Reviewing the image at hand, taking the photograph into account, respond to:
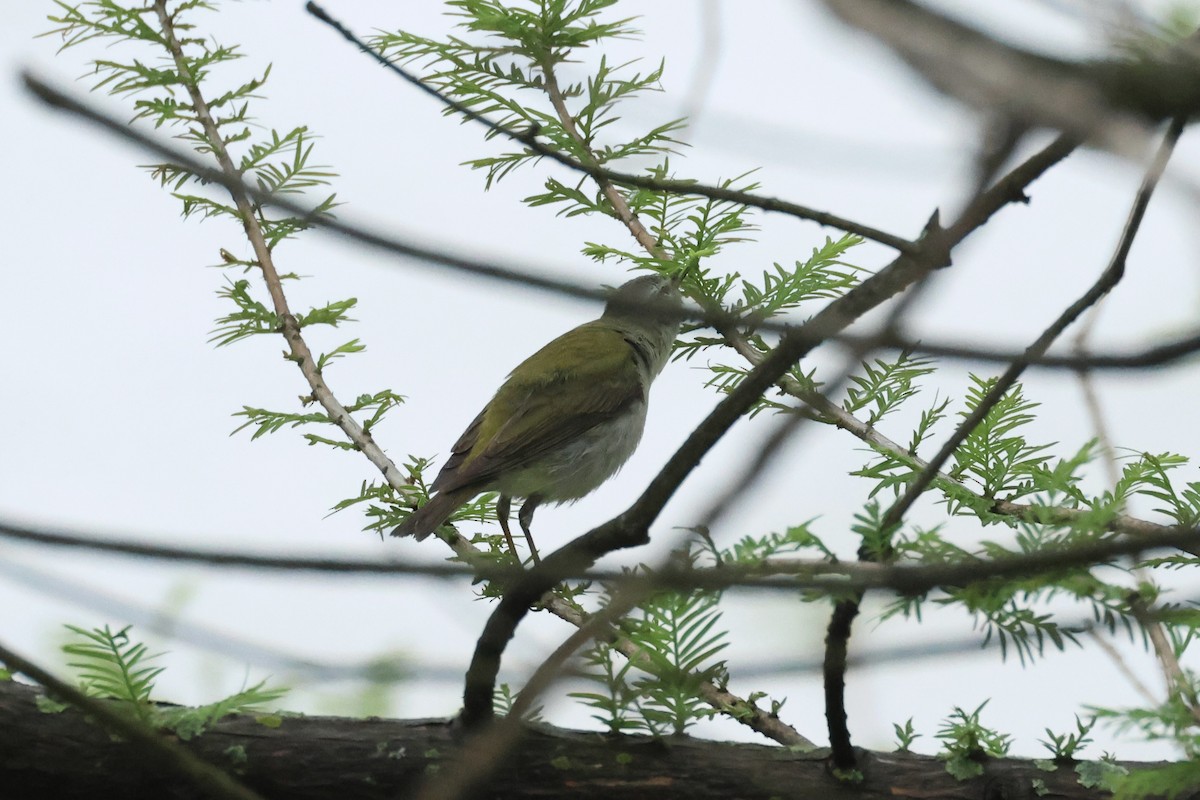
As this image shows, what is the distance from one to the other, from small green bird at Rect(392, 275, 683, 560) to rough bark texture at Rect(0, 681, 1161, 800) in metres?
2.24

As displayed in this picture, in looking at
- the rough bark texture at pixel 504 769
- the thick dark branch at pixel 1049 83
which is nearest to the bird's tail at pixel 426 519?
the rough bark texture at pixel 504 769

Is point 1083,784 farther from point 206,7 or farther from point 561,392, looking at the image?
point 561,392

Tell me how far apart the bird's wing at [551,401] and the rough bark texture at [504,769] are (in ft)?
7.59

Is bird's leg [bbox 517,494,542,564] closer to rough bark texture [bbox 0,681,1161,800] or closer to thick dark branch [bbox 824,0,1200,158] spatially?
rough bark texture [bbox 0,681,1161,800]

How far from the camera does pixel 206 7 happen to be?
331 centimetres

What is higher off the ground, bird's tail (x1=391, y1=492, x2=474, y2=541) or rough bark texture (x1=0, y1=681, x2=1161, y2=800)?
bird's tail (x1=391, y1=492, x2=474, y2=541)

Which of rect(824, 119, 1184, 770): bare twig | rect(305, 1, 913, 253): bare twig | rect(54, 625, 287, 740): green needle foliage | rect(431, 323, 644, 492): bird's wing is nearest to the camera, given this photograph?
rect(824, 119, 1184, 770): bare twig

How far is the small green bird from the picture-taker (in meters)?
4.80

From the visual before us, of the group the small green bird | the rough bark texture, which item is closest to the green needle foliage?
the rough bark texture

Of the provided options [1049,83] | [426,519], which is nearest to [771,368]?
[1049,83]

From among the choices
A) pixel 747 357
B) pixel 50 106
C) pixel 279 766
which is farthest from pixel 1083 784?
pixel 50 106

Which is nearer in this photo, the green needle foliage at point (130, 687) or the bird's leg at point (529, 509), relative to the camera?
the green needle foliage at point (130, 687)

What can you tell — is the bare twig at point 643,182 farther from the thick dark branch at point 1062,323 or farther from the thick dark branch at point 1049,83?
the thick dark branch at point 1049,83

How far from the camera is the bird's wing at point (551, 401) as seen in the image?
189 inches
